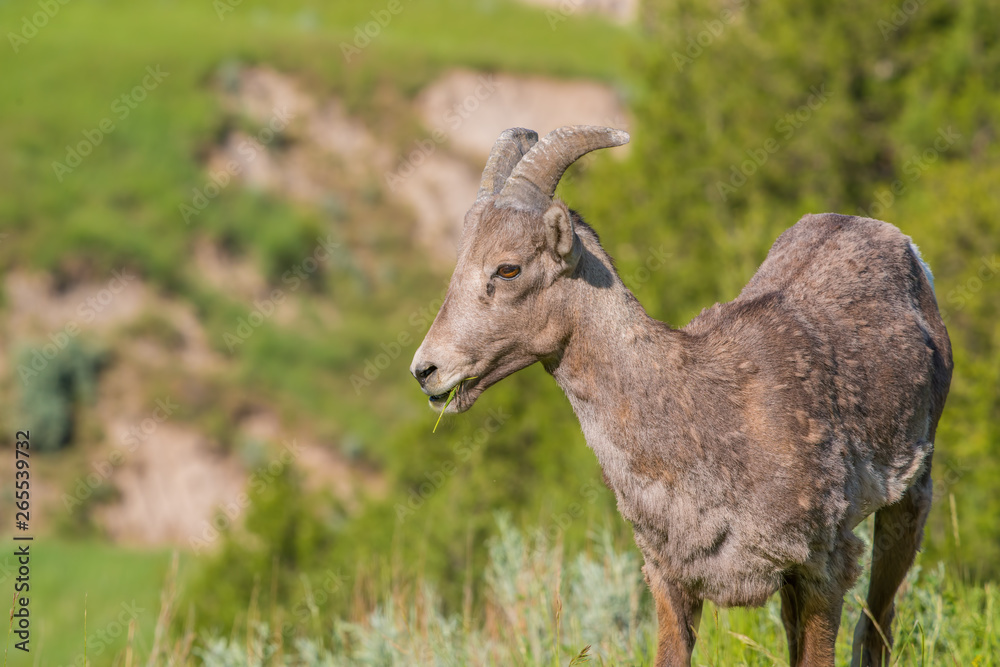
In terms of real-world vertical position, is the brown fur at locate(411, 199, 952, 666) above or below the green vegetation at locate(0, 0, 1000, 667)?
above

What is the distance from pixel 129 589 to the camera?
890 inches

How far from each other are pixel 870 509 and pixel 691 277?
48.0 feet

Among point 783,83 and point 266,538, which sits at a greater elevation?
point 783,83

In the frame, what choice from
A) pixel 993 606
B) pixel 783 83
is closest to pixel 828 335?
pixel 993 606

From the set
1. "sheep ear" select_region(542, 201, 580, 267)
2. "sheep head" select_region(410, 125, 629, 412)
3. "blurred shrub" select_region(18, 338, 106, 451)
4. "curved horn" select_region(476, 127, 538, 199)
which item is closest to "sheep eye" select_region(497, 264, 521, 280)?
"sheep head" select_region(410, 125, 629, 412)

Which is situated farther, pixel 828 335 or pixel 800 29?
pixel 800 29

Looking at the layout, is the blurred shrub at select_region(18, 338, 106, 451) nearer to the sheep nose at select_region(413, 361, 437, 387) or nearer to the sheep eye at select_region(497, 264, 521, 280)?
the sheep nose at select_region(413, 361, 437, 387)

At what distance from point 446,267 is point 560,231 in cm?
3270

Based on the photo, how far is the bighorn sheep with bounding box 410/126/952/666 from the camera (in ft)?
13.0

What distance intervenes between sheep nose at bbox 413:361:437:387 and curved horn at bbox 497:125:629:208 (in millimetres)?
726

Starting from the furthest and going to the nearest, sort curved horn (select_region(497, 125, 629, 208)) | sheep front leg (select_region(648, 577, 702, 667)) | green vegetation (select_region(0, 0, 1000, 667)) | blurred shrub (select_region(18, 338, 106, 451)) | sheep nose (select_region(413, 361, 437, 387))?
blurred shrub (select_region(18, 338, 106, 451)) → green vegetation (select_region(0, 0, 1000, 667)) → sheep front leg (select_region(648, 577, 702, 667)) → curved horn (select_region(497, 125, 629, 208)) → sheep nose (select_region(413, 361, 437, 387))

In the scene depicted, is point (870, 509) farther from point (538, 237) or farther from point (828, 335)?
point (538, 237)

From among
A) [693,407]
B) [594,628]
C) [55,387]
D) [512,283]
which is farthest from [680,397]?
[55,387]

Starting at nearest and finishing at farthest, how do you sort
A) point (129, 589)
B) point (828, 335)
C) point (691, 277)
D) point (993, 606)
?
point (828, 335), point (993, 606), point (691, 277), point (129, 589)
